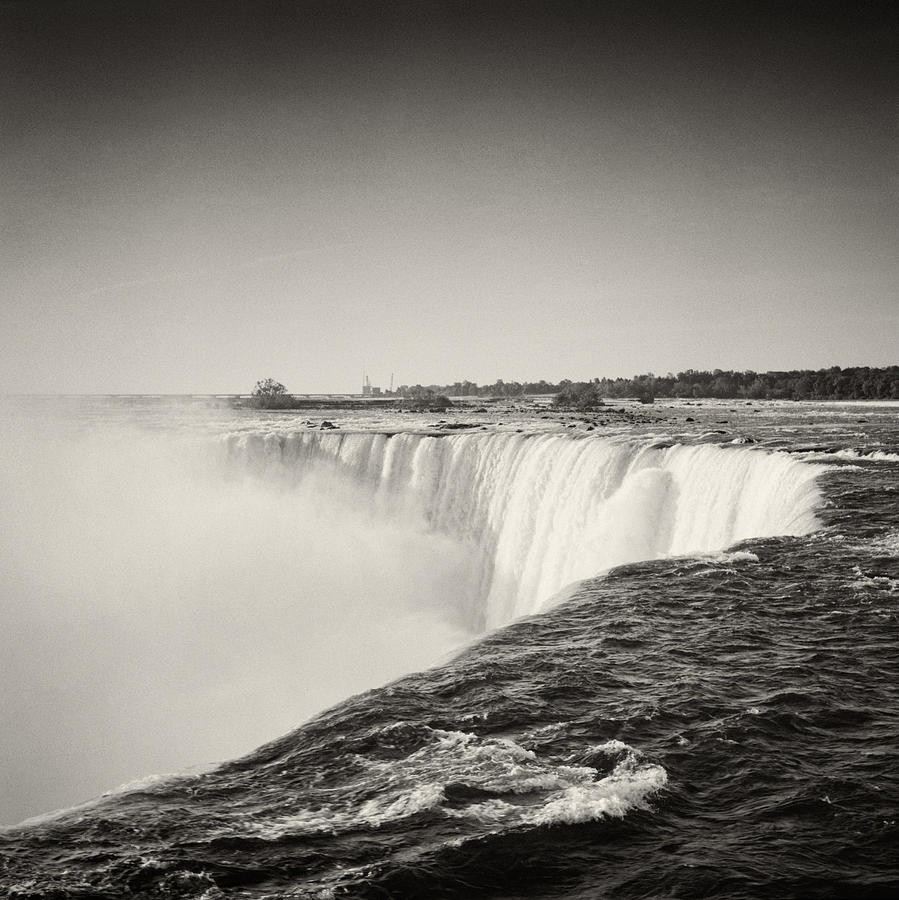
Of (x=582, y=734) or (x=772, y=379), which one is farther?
(x=772, y=379)

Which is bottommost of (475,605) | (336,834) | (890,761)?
(475,605)

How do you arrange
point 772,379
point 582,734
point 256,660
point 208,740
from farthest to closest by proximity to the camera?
1. point 772,379
2. point 256,660
3. point 208,740
4. point 582,734

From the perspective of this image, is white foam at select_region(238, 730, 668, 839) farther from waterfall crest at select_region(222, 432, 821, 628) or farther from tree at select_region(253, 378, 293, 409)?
tree at select_region(253, 378, 293, 409)

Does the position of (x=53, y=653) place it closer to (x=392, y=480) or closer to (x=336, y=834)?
(x=392, y=480)

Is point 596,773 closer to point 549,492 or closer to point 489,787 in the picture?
point 489,787

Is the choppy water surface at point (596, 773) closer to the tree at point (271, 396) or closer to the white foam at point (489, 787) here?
the white foam at point (489, 787)

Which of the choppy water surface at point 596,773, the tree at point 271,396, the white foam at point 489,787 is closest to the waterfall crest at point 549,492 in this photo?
the choppy water surface at point 596,773

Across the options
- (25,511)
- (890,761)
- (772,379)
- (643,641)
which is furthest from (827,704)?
(772,379)

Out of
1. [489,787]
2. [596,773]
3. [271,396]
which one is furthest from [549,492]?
[271,396]
